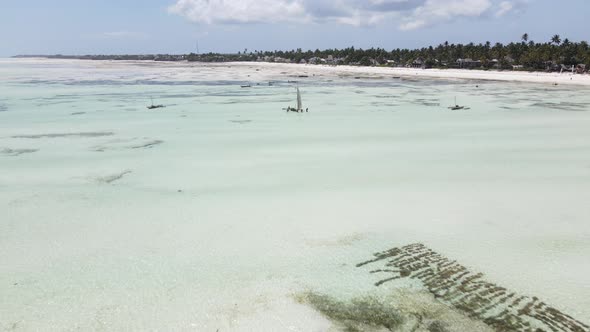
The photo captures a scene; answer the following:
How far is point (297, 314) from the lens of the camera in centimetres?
688

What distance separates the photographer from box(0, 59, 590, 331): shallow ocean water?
7.32 meters

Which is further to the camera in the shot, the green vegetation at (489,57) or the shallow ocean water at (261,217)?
the green vegetation at (489,57)

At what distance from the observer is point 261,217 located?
11.0 metres

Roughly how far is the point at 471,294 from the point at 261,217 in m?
5.30

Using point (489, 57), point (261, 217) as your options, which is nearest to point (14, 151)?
point (261, 217)

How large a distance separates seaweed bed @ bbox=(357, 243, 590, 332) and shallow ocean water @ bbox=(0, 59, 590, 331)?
297 mm

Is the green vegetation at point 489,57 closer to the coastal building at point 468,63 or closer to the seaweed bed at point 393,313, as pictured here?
the coastal building at point 468,63

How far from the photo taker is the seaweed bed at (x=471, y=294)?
6.42 meters

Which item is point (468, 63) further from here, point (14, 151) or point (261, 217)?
point (261, 217)

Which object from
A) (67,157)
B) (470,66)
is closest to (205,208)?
(67,157)

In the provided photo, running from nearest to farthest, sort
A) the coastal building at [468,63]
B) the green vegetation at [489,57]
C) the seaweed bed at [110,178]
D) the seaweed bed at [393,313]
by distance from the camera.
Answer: the seaweed bed at [393,313] → the seaweed bed at [110,178] → the green vegetation at [489,57] → the coastal building at [468,63]

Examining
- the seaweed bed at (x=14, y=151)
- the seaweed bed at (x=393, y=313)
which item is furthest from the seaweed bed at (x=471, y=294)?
the seaweed bed at (x=14, y=151)

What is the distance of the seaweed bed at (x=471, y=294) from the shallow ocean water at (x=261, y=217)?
0.30 metres

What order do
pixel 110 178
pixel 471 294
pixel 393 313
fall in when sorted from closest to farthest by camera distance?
pixel 393 313 → pixel 471 294 → pixel 110 178
